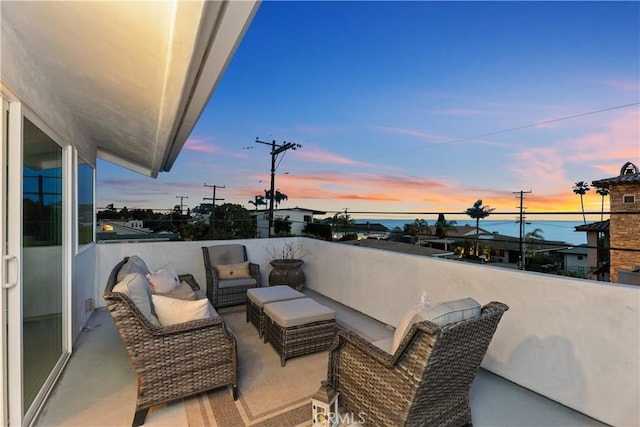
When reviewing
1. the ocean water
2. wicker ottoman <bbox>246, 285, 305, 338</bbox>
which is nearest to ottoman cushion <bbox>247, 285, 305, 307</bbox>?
wicker ottoman <bbox>246, 285, 305, 338</bbox>

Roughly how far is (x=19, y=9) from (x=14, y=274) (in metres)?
1.37

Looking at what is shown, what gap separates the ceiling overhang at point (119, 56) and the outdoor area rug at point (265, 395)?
2137 mm

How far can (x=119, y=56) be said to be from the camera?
166 cm

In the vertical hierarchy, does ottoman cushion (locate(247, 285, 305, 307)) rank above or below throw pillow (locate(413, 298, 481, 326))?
below

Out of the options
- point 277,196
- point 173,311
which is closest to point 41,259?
point 173,311

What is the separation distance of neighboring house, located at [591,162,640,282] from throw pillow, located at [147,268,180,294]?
581cm

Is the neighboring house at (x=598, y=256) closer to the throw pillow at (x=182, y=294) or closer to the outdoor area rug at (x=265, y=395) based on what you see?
the outdoor area rug at (x=265, y=395)

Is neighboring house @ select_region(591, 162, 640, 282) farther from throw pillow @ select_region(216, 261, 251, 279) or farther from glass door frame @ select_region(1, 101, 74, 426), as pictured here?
glass door frame @ select_region(1, 101, 74, 426)

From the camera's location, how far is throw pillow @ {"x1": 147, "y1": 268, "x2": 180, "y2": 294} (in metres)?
2.94

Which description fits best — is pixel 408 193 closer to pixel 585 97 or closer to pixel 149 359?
pixel 585 97

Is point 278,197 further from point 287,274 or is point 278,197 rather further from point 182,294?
point 182,294

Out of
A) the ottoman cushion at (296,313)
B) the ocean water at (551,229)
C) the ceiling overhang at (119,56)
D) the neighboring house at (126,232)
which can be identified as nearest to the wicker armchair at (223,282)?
the neighboring house at (126,232)

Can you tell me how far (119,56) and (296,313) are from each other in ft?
7.63

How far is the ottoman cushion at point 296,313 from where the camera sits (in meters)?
2.64
